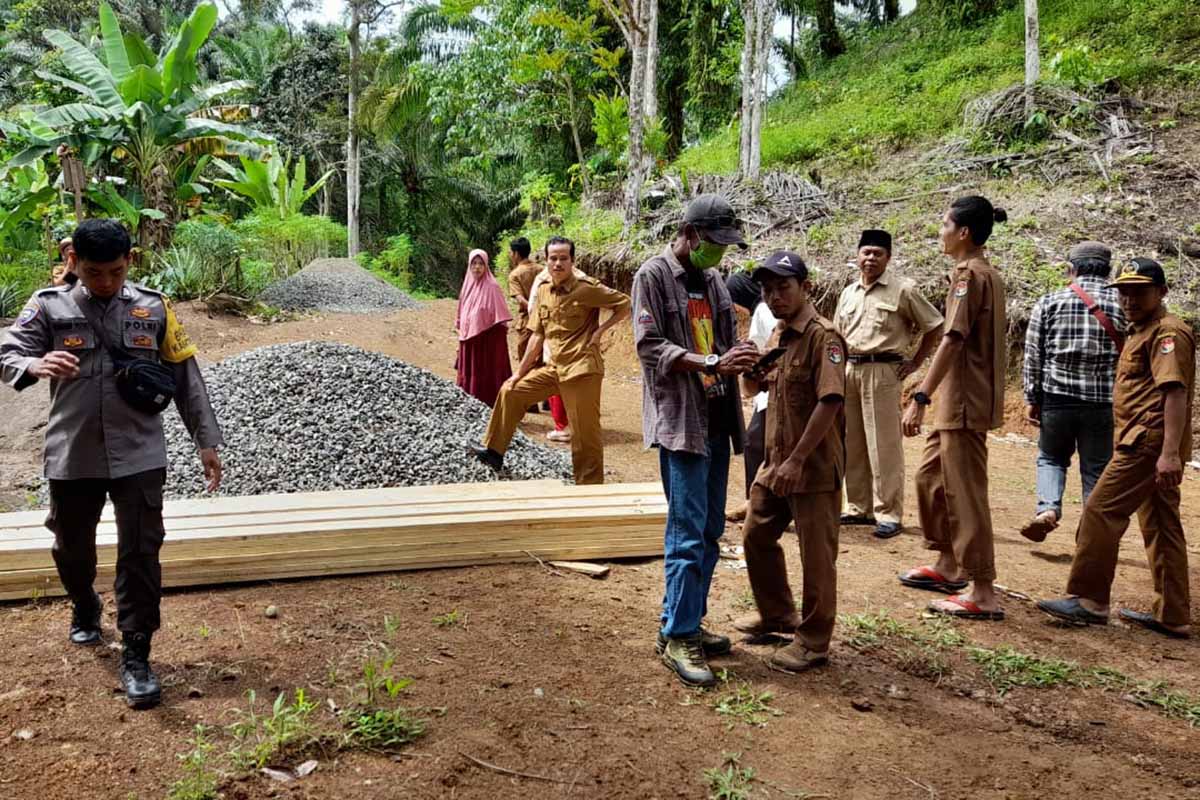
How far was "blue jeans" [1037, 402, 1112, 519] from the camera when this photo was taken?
5117mm

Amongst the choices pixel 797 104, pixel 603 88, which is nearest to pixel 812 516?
pixel 797 104

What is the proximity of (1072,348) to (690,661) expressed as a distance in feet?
10.1

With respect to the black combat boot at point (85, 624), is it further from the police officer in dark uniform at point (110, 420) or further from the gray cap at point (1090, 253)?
the gray cap at point (1090, 253)

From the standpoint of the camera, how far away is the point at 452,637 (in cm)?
391

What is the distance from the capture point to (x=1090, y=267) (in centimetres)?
524

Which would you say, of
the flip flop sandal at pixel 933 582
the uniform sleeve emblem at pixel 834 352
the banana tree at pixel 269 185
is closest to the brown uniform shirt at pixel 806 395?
the uniform sleeve emblem at pixel 834 352

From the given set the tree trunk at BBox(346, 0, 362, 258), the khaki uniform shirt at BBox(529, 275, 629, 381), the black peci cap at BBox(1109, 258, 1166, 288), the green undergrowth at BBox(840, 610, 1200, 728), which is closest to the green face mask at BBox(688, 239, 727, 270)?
the green undergrowth at BBox(840, 610, 1200, 728)

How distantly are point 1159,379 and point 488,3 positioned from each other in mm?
20253

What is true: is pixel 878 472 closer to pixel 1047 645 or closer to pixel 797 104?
pixel 1047 645

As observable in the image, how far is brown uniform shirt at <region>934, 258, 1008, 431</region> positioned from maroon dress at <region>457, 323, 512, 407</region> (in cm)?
540

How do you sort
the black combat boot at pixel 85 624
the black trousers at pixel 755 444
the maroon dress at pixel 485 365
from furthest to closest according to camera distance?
1. the maroon dress at pixel 485 365
2. the black trousers at pixel 755 444
3. the black combat boot at pixel 85 624

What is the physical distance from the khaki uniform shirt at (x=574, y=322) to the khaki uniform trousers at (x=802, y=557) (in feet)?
8.32

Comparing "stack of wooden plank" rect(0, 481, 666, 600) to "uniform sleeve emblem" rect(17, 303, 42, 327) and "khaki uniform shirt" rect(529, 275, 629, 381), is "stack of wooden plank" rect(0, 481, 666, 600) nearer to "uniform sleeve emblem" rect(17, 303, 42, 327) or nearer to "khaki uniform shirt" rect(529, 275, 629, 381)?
"khaki uniform shirt" rect(529, 275, 629, 381)

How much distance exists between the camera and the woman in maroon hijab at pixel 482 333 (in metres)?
8.80
